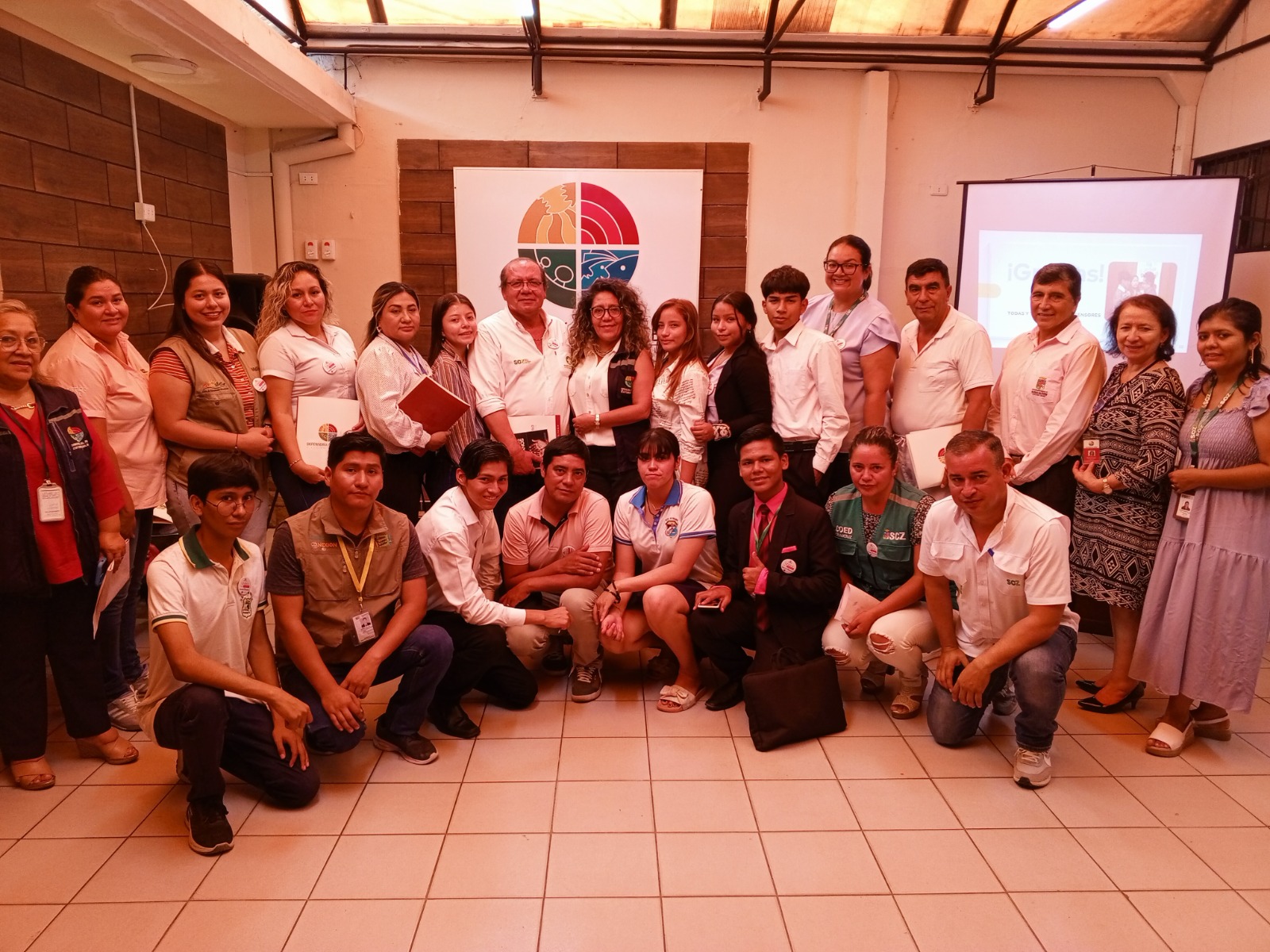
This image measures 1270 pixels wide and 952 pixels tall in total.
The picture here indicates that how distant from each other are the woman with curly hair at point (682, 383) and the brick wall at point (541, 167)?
2541 mm

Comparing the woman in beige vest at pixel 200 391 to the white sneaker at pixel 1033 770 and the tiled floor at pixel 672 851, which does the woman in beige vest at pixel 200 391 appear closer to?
the tiled floor at pixel 672 851

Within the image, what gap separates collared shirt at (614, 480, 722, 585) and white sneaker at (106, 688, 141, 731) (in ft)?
6.32

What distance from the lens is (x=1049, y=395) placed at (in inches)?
135

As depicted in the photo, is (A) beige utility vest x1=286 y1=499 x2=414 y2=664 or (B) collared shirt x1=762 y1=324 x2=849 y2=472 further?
(B) collared shirt x1=762 y1=324 x2=849 y2=472

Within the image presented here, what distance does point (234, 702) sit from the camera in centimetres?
254

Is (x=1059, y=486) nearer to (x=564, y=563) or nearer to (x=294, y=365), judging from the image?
(x=564, y=563)

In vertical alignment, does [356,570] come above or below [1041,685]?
above

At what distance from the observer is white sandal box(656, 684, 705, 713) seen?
10.9 feet

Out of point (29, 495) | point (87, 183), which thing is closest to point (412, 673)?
point (29, 495)

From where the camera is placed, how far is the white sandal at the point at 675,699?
131 inches

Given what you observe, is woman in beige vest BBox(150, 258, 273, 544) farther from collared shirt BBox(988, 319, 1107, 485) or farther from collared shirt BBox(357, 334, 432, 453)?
collared shirt BBox(988, 319, 1107, 485)

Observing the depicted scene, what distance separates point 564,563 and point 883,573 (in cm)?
125

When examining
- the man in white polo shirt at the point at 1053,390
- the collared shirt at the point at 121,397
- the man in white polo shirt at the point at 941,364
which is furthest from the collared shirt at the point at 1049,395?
the collared shirt at the point at 121,397

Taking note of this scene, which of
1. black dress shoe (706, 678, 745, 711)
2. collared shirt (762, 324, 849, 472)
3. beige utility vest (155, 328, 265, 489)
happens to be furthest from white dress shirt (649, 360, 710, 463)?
beige utility vest (155, 328, 265, 489)
